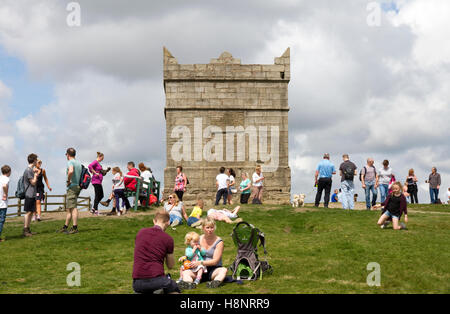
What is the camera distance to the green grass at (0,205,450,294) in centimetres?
736

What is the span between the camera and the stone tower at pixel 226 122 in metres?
22.6

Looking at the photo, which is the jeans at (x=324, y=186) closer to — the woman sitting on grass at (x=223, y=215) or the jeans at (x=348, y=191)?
the jeans at (x=348, y=191)

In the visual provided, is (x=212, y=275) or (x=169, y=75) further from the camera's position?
(x=169, y=75)

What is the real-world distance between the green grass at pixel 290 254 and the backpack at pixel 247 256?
0.85 ft

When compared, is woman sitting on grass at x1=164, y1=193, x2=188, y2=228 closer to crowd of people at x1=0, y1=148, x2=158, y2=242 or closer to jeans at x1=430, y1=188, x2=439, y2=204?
crowd of people at x1=0, y1=148, x2=158, y2=242

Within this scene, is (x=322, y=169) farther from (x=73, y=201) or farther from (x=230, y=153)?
(x=73, y=201)

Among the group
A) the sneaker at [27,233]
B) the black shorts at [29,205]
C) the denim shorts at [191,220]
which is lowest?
the sneaker at [27,233]

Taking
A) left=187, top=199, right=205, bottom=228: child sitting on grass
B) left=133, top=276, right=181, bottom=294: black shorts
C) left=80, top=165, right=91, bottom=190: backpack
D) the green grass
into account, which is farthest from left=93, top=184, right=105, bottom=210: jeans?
left=133, top=276, right=181, bottom=294: black shorts

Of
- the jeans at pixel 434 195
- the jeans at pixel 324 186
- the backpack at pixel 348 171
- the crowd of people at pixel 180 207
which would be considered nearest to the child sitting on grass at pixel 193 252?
the crowd of people at pixel 180 207

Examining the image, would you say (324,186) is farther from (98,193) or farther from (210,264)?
(210,264)
